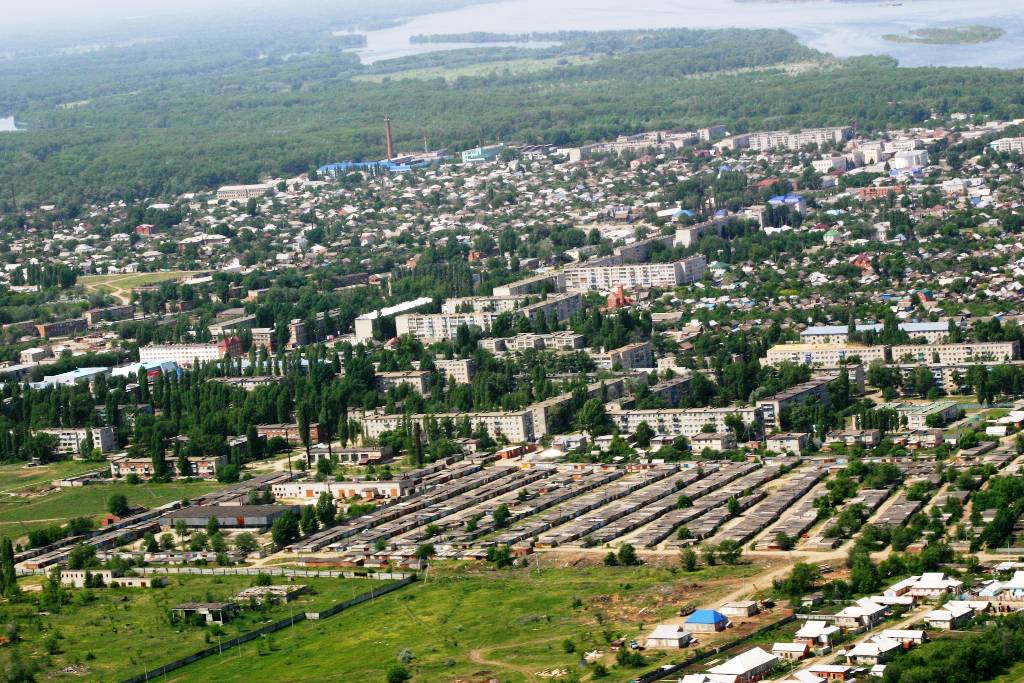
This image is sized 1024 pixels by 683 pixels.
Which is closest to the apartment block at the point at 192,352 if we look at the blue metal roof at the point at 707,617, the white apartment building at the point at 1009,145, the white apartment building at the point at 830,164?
the blue metal roof at the point at 707,617

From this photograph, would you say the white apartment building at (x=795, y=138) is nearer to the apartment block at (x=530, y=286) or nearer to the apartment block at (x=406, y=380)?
the apartment block at (x=530, y=286)

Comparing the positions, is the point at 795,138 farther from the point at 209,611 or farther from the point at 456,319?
the point at 209,611

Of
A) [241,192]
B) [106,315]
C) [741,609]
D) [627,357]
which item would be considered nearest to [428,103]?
[241,192]

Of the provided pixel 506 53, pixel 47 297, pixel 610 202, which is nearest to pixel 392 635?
pixel 47 297

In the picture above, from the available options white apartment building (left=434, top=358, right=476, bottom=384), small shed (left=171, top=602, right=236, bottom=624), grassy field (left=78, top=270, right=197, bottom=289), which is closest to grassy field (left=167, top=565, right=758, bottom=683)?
small shed (left=171, top=602, right=236, bottom=624)

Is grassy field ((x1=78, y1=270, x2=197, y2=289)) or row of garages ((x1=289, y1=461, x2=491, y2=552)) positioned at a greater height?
row of garages ((x1=289, y1=461, x2=491, y2=552))

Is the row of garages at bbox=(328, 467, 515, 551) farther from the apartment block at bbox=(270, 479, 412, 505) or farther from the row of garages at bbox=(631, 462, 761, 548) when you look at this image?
the row of garages at bbox=(631, 462, 761, 548)

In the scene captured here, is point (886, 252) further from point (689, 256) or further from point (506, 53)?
point (506, 53)
